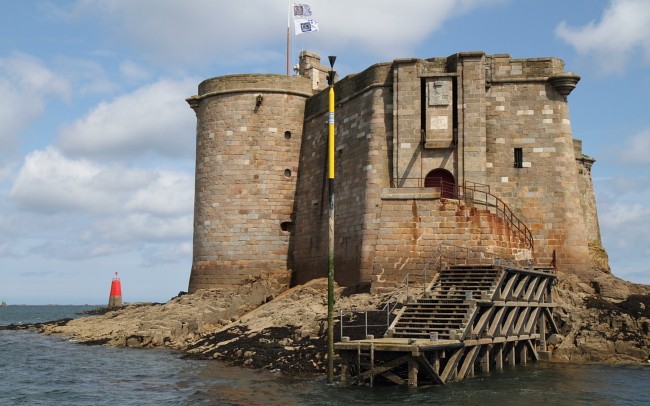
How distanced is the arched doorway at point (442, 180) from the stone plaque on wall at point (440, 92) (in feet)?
8.35

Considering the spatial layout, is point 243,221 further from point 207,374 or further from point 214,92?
point 207,374

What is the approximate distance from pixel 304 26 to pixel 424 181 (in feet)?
35.7

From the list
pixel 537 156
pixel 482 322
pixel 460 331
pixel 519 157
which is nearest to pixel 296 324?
pixel 482 322

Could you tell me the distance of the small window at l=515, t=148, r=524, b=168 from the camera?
28438 mm

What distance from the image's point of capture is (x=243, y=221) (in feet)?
111

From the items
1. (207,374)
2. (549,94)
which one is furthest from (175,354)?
(549,94)

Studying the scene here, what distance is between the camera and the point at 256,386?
19.6 m

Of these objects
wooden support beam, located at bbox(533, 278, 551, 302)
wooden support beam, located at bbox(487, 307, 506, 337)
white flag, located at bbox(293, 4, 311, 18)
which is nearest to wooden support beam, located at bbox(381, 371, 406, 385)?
wooden support beam, located at bbox(487, 307, 506, 337)

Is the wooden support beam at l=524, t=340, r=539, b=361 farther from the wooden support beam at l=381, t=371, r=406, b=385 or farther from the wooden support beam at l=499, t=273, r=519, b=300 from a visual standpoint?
the wooden support beam at l=381, t=371, r=406, b=385

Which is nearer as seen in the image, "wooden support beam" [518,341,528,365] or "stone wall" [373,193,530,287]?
"wooden support beam" [518,341,528,365]

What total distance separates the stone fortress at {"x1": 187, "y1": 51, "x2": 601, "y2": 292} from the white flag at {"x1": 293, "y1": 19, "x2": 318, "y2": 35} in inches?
127

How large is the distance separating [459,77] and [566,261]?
7907 millimetres

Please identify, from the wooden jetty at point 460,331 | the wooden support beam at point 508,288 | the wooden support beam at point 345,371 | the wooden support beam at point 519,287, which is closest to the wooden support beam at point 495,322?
the wooden jetty at point 460,331

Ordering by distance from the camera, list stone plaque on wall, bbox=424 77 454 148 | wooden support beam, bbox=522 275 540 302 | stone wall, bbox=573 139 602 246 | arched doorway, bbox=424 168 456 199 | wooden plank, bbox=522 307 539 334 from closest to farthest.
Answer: wooden support beam, bbox=522 275 540 302 → wooden plank, bbox=522 307 539 334 → arched doorway, bbox=424 168 456 199 → stone plaque on wall, bbox=424 77 454 148 → stone wall, bbox=573 139 602 246
